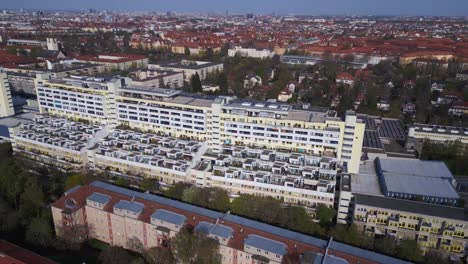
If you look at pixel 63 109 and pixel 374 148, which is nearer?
pixel 374 148

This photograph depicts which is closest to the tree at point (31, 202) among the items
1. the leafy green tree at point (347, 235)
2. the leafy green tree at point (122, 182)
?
the leafy green tree at point (122, 182)

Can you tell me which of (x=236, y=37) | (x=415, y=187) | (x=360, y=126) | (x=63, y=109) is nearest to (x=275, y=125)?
(x=360, y=126)

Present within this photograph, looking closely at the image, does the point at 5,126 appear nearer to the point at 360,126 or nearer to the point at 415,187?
the point at 360,126

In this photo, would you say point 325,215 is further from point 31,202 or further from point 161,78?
point 161,78

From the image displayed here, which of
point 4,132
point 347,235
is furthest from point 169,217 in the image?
point 4,132

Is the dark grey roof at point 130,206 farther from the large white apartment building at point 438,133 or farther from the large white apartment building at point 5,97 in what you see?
the large white apartment building at point 438,133

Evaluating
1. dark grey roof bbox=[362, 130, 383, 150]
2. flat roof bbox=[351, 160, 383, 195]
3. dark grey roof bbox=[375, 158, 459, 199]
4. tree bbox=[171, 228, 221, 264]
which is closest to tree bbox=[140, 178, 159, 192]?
tree bbox=[171, 228, 221, 264]

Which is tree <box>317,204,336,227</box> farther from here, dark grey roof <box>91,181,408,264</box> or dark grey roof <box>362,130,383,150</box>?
dark grey roof <box>362,130,383,150</box>
